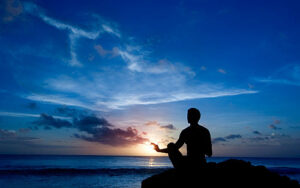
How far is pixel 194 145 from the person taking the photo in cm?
466

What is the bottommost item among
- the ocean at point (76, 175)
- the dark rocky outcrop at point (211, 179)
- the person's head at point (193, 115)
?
the ocean at point (76, 175)

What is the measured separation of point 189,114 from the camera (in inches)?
183

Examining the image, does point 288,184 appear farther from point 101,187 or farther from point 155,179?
point 101,187

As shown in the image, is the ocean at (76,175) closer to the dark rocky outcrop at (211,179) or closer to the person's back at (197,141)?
the dark rocky outcrop at (211,179)

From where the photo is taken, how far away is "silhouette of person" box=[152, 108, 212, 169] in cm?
462

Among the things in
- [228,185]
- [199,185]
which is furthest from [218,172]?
[199,185]

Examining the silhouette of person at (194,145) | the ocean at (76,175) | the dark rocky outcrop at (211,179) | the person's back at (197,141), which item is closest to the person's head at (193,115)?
the silhouette of person at (194,145)

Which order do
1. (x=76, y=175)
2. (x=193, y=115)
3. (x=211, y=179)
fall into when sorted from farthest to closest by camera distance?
1. (x=76, y=175)
2. (x=193, y=115)
3. (x=211, y=179)

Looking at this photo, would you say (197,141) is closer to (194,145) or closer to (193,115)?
(194,145)

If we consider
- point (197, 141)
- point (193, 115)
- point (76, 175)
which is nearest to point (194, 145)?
point (197, 141)

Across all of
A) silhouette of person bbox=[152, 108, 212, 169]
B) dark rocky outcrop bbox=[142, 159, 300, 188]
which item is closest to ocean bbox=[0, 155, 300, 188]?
dark rocky outcrop bbox=[142, 159, 300, 188]

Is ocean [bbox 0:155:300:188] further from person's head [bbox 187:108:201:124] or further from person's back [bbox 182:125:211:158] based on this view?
person's head [bbox 187:108:201:124]

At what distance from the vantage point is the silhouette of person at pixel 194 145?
462cm

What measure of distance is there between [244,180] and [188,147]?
1522mm
